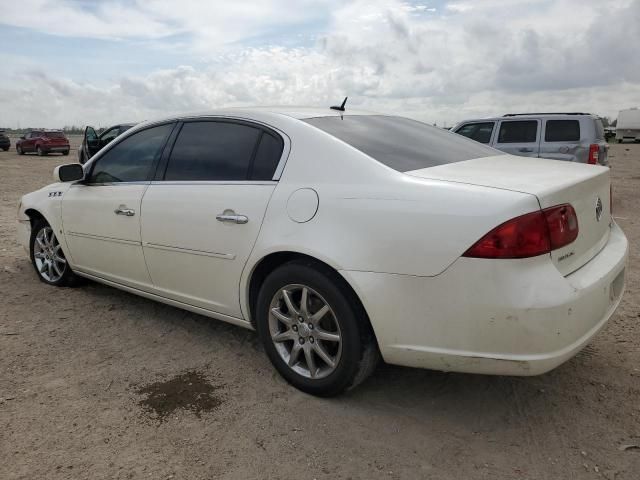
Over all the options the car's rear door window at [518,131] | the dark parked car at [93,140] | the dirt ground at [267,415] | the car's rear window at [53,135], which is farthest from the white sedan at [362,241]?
the car's rear window at [53,135]

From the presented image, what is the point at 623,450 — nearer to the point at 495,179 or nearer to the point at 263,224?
the point at 495,179

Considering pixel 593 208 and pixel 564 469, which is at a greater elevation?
pixel 593 208

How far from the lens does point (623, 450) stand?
8.03ft

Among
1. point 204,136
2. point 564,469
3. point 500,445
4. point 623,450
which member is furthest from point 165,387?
point 623,450

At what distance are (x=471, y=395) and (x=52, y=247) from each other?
3.77 meters

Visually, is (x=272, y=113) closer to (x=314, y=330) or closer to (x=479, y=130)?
(x=314, y=330)

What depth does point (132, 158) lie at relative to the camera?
3.96 metres

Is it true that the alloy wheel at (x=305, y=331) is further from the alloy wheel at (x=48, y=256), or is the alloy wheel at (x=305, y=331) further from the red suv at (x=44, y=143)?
the red suv at (x=44, y=143)

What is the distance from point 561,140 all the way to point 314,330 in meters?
8.39

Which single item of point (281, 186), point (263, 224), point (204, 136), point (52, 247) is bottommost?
point (52, 247)

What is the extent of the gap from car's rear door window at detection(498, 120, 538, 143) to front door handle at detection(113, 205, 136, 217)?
8.15 meters

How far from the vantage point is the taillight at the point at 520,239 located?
7.35 ft

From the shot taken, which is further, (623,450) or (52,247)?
(52,247)

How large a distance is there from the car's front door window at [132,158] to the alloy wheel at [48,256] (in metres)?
0.88
